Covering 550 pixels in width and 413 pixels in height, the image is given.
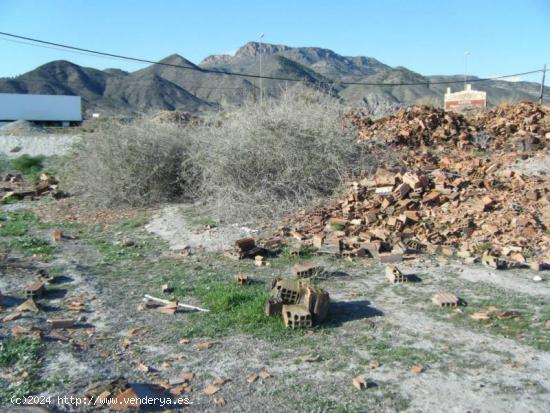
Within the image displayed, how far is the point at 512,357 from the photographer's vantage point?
12.5 ft

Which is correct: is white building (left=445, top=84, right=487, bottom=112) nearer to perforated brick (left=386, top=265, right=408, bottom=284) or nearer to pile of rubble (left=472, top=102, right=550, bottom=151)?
pile of rubble (left=472, top=102, right=550, bottom=151)

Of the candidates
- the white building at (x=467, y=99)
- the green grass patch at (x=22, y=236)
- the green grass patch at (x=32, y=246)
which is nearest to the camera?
the green grass patch at (x=32, y=246)

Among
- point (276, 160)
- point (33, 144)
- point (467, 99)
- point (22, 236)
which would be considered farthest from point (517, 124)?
point (33, 144)

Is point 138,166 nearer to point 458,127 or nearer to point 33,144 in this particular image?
point 458,127

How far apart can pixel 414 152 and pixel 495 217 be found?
4.13m

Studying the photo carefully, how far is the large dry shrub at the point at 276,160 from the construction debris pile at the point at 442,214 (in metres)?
0.60

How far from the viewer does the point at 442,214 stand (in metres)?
7.72

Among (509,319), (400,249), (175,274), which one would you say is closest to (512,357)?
(509,319)

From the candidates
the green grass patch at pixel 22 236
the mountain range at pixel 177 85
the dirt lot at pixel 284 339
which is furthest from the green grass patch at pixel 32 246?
the mountain range at pixel 177 85

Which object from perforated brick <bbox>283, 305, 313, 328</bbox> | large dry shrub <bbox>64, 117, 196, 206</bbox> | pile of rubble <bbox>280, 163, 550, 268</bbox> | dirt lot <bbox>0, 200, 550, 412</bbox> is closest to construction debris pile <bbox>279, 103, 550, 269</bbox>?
pile of rubble <bbox>280, 163, 550, 268</bbox>

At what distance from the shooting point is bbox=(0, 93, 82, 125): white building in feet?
128

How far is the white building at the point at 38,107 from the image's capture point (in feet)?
128

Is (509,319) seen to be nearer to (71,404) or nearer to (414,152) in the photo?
(71,404)

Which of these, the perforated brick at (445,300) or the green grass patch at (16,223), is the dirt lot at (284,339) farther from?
the green grass patch at (16,223)
